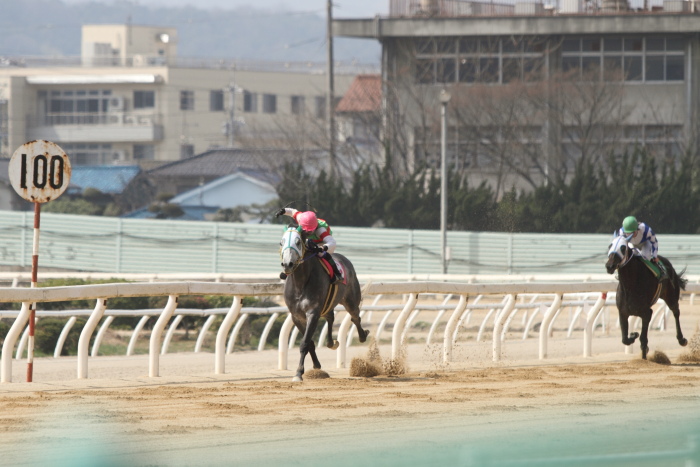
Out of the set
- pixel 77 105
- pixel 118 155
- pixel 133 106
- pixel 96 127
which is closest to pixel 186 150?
pixel 118 155

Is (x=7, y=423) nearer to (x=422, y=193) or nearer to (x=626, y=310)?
(x=626, y=310)

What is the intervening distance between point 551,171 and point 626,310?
21.3 m

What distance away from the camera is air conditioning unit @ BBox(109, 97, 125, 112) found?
60.0 m

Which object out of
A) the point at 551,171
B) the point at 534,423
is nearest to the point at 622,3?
the point at 551,171

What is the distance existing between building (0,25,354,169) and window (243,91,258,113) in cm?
6

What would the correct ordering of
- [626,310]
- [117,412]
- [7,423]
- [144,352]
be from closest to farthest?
1. [7,423]
2. [117,412]
3. [626,310]
4. [144,352]

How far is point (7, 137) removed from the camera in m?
58.5

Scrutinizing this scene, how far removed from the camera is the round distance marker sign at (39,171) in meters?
9.52

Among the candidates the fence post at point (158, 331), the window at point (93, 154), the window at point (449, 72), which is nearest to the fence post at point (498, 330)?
the fence post at point (158, 331)

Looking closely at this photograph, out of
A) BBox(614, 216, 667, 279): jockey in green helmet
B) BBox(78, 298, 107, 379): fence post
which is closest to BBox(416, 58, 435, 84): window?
A: BBox(614, 216, 667, 279): jockey in green helmet

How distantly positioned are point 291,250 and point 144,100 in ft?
173

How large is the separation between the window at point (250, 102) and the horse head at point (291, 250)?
56.5m

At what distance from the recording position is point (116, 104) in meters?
60.3

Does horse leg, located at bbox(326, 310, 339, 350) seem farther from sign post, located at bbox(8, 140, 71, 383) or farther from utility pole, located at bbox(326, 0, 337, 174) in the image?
utility pole, located at bbox(326, 0, 337, 174)
